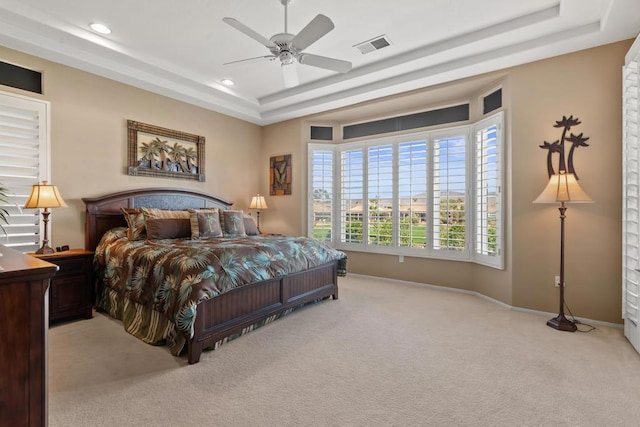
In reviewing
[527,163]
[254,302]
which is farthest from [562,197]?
[254,302]

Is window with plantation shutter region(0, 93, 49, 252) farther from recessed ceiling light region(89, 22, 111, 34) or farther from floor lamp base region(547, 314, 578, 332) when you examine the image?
floor lamp base region(547, 314, 578, 332)

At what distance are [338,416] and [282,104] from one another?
190 inches

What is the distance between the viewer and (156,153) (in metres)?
4.61

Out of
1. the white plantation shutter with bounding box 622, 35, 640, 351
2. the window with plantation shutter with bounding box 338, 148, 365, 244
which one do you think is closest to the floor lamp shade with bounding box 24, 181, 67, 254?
the window with plantation shutter with bounding box 338, 148, 365, 244

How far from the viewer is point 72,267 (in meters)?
3.30

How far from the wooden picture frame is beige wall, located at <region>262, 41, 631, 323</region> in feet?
10.6

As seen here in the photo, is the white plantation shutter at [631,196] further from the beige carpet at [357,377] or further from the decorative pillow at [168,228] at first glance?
the decorative pillow at [168,228]

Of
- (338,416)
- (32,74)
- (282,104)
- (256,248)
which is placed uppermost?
(282,104)

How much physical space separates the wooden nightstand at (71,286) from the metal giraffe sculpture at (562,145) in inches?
205

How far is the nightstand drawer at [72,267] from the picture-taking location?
3.22 m

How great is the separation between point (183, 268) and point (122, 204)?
7.41ft

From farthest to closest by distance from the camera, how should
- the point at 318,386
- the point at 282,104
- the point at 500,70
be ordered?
1. the point at 282,104
2. the point at 500,70
3. the point at 318,386

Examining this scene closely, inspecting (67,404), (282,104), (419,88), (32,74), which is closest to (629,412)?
Result: (67,404)

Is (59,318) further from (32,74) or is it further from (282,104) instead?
(282,104)
